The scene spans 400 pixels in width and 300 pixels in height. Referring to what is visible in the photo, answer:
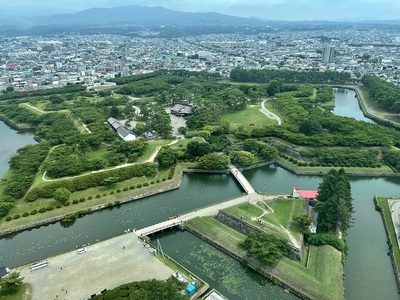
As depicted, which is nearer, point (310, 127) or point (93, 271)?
point (93, 271)

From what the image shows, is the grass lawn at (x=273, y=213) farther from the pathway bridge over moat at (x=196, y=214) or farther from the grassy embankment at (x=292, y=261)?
the pathway bridge over moat at (x=196, y=214)

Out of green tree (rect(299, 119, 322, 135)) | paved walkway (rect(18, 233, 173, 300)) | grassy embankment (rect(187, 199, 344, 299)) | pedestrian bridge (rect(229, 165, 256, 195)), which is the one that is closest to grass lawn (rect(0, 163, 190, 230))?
pedestrian bridge (rect(229, 165, 256, 195))

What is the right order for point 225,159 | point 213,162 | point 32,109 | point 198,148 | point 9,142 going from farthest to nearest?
point 32,109
point 9,142
point 198,148
point 225,159
point 213,162

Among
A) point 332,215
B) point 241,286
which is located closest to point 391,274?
point 332,215

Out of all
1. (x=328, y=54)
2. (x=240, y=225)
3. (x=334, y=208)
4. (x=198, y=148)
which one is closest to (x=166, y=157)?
(x=198, y=148)

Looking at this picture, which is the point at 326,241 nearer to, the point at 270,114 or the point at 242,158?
the point at 242,158

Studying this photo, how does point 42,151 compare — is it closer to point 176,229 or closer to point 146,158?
point 146,158

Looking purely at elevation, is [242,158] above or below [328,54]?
below

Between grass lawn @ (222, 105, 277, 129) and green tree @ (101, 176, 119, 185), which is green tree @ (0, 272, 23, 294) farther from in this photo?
grass lawn @ (222, 105, 277, 129)
